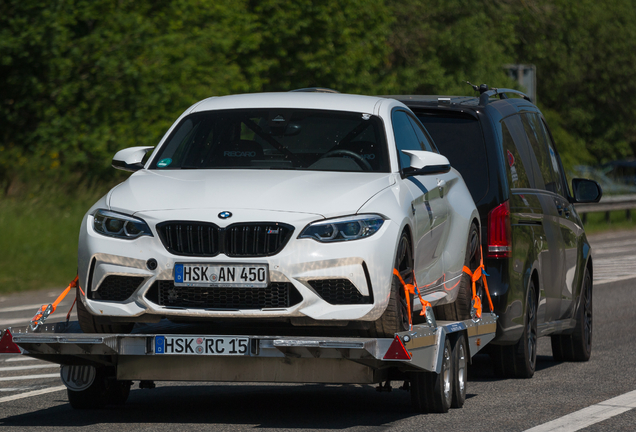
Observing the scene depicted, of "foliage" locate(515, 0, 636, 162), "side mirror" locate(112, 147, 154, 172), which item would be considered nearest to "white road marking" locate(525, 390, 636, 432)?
"side mirror" locate(112, 147, 154, 172)

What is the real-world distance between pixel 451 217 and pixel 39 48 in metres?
19.2

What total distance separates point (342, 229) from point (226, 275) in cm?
65

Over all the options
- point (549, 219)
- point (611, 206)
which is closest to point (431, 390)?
point (549, 219)

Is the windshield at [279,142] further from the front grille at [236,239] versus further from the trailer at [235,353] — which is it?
the trailer at [235,353]

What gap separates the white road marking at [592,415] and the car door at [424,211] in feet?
3.60

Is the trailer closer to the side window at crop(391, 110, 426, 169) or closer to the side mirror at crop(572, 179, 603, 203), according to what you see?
the side window at crop(391, 110, 426, 169)

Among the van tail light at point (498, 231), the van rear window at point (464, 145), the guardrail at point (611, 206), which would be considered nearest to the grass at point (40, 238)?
the van rear window at point (464, 145)

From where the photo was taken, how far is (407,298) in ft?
21.8

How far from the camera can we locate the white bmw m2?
6.36 meters

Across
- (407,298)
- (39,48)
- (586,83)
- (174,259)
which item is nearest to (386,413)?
(407,298)

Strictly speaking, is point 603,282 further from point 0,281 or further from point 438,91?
point 438,91

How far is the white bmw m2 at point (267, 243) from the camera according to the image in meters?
6.36

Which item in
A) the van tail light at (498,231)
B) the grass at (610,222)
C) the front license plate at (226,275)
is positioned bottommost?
the grass at (610,222)

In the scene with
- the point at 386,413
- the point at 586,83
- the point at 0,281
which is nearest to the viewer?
the point at 386,413
